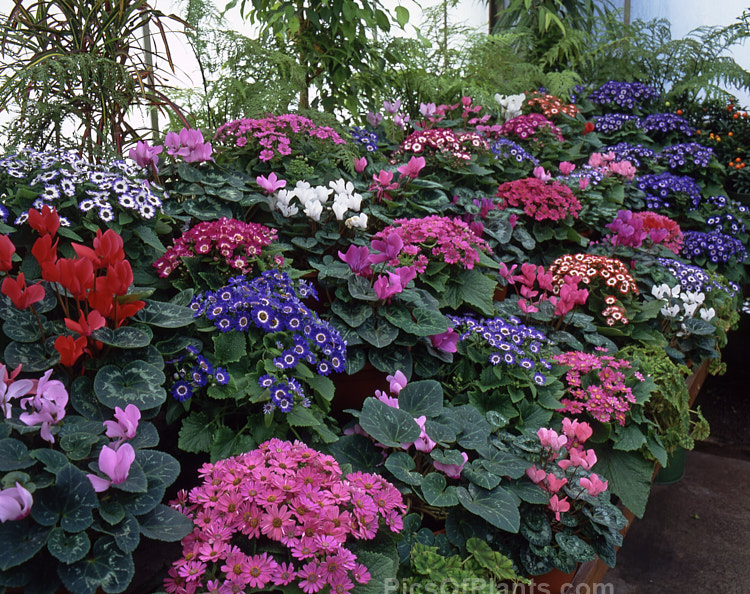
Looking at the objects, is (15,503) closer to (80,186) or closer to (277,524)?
(277,524)

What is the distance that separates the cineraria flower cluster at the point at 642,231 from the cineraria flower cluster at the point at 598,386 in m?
1.01

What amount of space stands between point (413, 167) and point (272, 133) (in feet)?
1.80

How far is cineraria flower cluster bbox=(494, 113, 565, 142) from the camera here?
3494mm

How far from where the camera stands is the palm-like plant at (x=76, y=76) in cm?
255

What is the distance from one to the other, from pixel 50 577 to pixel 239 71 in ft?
8.67

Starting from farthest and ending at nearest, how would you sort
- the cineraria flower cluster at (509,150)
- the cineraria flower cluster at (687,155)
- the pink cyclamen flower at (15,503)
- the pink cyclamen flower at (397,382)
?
the cineraria flower cluster at (687,155) < the cineraria flower cluster at (509,150) < the pink cyclamen flower at (397,382) < the pink cyclamen flower at (15,503)

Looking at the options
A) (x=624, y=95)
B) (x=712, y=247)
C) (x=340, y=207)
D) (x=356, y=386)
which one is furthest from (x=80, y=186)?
(x=624, y=95)

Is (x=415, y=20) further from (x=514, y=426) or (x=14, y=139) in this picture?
(x=514, y=426)

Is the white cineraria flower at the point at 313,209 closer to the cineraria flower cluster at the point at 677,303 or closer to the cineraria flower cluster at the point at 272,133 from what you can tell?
the cineraria flower cluster at the point at 272,133

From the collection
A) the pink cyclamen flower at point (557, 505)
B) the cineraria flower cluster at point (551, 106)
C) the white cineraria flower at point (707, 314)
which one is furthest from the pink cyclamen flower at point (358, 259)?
the cineraria flower cluster at point (551, 106)

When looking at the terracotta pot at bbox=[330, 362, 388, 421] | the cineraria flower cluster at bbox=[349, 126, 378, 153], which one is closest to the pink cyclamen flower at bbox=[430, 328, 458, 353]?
the terracotta pot at bbox=[330, 362, 388, 421]

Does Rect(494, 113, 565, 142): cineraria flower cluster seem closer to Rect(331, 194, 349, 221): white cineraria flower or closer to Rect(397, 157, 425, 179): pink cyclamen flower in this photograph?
Rect(397, 157, 425, 179): pink cyclamen flower

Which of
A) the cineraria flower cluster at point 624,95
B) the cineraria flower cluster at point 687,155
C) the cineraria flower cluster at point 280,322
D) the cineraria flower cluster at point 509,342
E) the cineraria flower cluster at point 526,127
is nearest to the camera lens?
the cineraria flower cluster at point 280,322

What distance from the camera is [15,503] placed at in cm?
87
